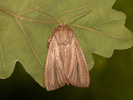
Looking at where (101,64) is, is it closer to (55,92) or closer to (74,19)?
(55,92)

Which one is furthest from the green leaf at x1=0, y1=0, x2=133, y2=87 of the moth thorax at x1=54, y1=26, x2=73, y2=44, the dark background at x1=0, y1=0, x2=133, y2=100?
the dark background at x1=0, y1=0, x2=133, y2=100

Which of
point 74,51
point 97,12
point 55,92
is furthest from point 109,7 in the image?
point 55,92

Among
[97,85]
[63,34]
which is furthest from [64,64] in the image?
[97,85]

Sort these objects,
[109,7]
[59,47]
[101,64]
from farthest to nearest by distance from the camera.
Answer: [101,64] < [59,47] < [109,7]

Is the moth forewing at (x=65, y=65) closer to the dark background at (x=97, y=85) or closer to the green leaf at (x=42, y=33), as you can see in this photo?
the green leaf at (x=42, y=33)

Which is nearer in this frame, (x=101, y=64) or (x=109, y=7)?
(x=109, y=7)

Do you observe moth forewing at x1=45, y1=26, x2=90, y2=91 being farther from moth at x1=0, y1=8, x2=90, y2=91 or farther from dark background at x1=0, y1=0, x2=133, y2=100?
dark background at x1=0, y1=0, x2=133, y2=100

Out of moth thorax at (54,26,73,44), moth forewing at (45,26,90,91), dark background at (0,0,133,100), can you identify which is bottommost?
dark background at (0,0,133,100)

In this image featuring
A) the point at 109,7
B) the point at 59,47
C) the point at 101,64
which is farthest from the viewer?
the point at 101,64
